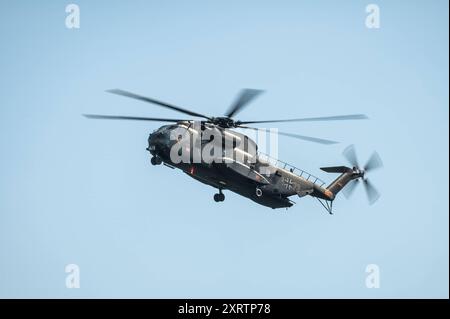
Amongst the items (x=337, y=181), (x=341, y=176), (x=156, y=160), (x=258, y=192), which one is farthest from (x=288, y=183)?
(x=156, y=160)

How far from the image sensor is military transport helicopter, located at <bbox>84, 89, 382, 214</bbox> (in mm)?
48625

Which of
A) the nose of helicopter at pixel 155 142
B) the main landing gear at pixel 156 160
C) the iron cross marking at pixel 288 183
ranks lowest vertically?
the iron cross marking at pixel 288 183

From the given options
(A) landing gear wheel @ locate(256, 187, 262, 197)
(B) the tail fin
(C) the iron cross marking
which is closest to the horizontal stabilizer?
(B) the tail fin

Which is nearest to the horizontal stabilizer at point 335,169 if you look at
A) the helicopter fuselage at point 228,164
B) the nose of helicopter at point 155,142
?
the helicopter fuselage at point 228,164

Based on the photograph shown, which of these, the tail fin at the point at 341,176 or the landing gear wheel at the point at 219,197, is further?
the tail fin at the point at 341,176

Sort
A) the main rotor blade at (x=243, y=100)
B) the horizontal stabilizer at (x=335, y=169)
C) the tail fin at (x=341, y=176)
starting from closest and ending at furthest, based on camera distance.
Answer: the main rotor blade at (x=243, y=100)
the tail fin at (x=341, y=176)
the horizontal stabilizer at (x=335, y=169)

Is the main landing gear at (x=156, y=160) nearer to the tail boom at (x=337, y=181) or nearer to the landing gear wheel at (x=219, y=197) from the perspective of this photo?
the landing gear wheel at (x=219, y=197)

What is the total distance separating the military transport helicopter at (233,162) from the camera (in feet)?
160
